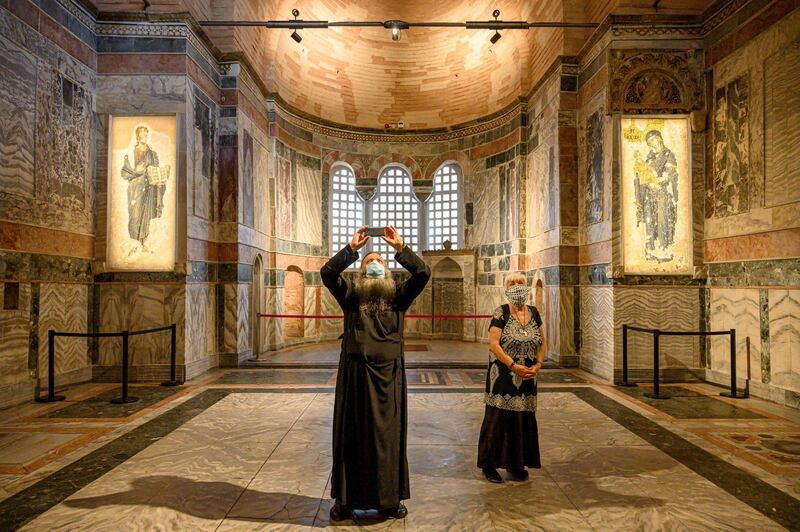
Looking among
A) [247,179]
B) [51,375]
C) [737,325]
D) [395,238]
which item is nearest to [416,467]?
[395,238]

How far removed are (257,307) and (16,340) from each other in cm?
504

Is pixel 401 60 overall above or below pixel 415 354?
above

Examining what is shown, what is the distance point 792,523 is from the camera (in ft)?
11.4

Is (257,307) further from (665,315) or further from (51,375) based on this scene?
(665,315)

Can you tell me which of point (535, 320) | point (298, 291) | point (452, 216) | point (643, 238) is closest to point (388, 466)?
point (535, 320)

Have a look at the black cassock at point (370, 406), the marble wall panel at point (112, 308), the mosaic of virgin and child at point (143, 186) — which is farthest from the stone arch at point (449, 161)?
the black cassock at point (370, 406)

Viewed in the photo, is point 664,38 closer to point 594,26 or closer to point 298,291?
point 594,26

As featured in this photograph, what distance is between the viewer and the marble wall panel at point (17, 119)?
6715mm

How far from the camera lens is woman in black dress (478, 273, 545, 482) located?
420 cm

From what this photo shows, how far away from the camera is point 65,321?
25.7 ft

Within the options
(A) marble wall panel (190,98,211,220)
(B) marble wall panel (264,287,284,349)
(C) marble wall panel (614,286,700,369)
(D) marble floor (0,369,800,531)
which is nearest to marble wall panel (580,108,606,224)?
(C) marble wall panel (614,286,700,369)

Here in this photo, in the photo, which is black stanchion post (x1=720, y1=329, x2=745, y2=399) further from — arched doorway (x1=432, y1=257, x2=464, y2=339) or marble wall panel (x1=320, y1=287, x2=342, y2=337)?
marble wall panel (x1=320, y1=287, x2=342, y2=337)

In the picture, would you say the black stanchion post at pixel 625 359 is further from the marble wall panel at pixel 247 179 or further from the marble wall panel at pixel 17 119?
the marble wall panel at pixel 17 119

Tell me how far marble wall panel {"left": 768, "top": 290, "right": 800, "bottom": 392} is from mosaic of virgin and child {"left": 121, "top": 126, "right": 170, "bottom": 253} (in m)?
10.2
